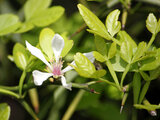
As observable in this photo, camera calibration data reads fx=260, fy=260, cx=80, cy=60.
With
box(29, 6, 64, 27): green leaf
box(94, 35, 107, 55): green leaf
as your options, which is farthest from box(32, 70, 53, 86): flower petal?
box(29, 6, 64, 27): green leaf

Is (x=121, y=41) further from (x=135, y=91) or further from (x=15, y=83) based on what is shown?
(x=15, y=83)

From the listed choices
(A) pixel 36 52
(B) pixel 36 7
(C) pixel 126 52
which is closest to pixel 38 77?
(A) pixel 36 52

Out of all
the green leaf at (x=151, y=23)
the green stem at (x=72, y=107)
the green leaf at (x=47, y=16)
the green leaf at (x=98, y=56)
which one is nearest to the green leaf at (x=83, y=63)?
the green leaf at (x=98, y=56)

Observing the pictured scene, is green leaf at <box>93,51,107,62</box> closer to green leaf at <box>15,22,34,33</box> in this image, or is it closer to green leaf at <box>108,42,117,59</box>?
green leaf at <box>108,42,117,59</box>

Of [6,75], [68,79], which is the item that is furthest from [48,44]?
[6,75]

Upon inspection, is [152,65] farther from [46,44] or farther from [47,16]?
[47,16]
